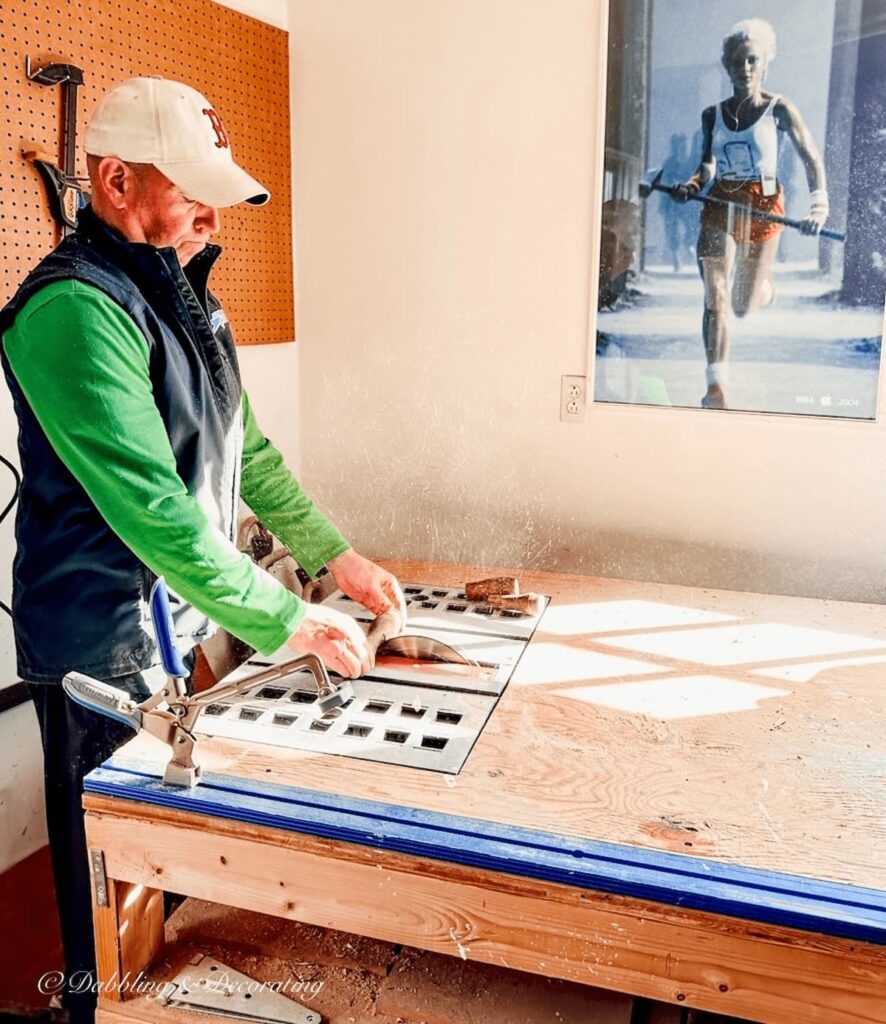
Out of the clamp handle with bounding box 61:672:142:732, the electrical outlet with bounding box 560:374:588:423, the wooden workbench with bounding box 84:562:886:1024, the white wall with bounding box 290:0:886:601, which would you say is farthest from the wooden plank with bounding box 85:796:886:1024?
the electrical outlet with bounding box 560:374:588:423

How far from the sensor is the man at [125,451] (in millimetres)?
1233

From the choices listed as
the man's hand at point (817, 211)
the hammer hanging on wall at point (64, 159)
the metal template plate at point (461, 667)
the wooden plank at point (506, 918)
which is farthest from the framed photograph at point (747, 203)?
the wooden plank at point (506, 918)

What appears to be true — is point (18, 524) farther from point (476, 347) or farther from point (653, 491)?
point (653, 491)

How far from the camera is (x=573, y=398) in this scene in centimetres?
225

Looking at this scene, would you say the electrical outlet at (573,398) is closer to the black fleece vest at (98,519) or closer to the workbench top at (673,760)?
the workbench top at (673,760)

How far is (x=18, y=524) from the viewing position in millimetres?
1402

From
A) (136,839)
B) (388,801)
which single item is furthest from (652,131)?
(136,839)

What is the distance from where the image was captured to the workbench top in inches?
44.1

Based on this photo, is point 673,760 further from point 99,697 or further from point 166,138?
point 166,138

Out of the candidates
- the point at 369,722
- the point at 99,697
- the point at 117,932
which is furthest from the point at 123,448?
the point at 117,932

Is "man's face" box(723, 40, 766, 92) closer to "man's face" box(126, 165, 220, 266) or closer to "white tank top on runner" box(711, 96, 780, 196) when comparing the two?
"white tank top on runner" box(711, 96, 780, 196)

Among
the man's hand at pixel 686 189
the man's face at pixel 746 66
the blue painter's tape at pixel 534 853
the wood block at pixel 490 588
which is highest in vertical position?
the man's face at pixel 746 66

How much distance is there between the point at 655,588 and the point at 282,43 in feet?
5.15

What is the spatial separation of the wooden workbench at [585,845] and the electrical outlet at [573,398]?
2.91 feet
